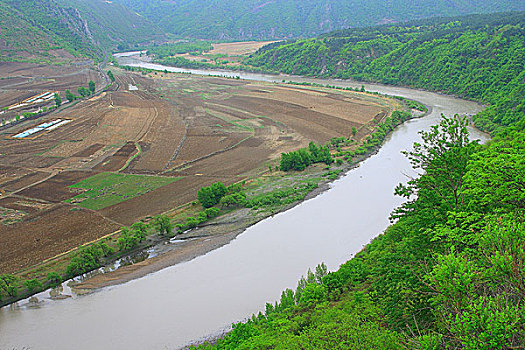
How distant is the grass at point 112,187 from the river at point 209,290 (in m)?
14.6

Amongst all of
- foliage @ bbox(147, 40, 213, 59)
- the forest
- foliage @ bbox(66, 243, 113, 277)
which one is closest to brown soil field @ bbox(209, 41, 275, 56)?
foliage @ bbox(147, 40, 213, 59)

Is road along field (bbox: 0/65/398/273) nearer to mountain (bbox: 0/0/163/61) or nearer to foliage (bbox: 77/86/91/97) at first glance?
foliage (bbox: 77/86/91/97)

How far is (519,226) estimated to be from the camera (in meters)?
12.6

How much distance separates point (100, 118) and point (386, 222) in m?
59.4

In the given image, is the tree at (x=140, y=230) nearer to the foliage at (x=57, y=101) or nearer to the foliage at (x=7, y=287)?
the foliage at (x=7, y=287)

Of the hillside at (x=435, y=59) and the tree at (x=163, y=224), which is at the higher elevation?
the hillside at (x=435, y=59)

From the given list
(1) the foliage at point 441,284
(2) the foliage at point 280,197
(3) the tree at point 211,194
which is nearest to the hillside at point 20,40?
(3) the tree at point 211,194

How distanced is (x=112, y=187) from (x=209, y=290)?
23366 millimetres

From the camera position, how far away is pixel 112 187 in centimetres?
4994

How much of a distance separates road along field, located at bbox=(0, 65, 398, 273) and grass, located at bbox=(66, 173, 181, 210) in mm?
116

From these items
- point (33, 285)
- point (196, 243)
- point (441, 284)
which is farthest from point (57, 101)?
point (441, 284)

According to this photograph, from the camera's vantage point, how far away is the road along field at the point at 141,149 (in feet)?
138

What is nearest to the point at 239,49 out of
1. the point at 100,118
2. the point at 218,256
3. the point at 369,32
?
the point at 369,32

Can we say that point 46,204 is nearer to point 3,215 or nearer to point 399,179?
point 3,215
